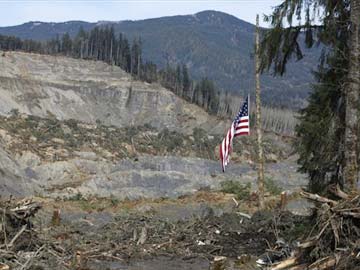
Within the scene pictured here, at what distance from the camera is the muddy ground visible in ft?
39.7

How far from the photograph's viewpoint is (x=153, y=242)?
16047 millimetres

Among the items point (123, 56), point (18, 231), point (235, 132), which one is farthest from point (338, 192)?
point (123, 56)

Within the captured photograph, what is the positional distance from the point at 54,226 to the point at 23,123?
131ft

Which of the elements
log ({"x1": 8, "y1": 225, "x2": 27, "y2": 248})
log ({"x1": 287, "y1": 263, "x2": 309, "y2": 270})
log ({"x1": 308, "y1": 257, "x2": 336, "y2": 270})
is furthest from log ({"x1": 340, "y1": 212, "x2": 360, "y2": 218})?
log ({"x1": 8, "y1": 225, "x2": 27, "y2": 248})

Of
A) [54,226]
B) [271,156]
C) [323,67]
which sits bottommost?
[271,156]

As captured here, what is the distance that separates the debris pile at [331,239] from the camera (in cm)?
777

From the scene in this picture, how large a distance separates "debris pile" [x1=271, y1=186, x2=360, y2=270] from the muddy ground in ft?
5.59

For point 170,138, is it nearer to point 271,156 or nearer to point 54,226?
point 271,156

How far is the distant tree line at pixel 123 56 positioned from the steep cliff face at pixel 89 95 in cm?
1236

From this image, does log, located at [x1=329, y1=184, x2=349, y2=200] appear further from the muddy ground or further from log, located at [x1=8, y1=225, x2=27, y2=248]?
log, located at [x1=8, y1=225, x2=27, y2=248]

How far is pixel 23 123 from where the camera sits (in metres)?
57.6

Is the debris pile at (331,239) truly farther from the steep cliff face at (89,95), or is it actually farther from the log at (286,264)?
the steep cliff face at (89,95)

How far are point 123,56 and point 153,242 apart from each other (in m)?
103

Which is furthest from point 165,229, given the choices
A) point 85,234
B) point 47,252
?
point 47,252
